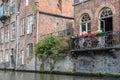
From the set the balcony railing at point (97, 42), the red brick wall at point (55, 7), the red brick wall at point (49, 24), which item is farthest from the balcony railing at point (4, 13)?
the balcony railing at point (97, 42)

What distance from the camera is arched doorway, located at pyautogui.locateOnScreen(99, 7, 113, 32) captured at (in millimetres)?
24359

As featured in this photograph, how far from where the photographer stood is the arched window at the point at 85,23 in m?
26.9

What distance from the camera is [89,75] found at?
2341 cm

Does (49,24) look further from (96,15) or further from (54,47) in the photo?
(96,15)

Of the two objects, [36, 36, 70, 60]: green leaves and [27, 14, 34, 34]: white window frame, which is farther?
[27, 14, 34, 34]: white window frame

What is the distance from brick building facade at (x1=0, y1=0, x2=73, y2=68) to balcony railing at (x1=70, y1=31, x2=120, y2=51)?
9494mm


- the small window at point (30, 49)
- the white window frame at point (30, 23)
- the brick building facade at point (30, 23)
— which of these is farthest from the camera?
the white window frame at point (30, 23)

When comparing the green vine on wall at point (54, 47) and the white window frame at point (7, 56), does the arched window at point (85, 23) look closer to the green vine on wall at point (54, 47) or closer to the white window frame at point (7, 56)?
the green vine on wall at point (54, 47)

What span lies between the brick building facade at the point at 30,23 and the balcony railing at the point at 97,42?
9.49 metres

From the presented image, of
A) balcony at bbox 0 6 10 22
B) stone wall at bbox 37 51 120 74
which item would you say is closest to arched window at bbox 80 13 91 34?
stone wall at bbox 37 51 120 74

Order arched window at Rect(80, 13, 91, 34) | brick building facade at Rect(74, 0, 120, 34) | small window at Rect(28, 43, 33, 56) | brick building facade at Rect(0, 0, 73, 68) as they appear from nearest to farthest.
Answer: brick building facade at Rect(74, 0, 120, 34), arched window at Rect(80, 13, 91, 34), brick building facade at Rect(0, 0, 73, 68), small window at Rect(28, 43, 33, 56)

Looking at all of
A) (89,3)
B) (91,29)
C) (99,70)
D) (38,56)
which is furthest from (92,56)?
(38,56)

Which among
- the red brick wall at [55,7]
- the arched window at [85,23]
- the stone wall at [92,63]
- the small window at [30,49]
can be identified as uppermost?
the red brick wall at [55,7]

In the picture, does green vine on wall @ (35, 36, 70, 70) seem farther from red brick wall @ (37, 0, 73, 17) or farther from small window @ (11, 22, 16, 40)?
small window @ (11, 22, 16, 40)
